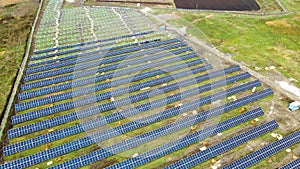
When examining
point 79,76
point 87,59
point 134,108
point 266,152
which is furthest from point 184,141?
point 87,59

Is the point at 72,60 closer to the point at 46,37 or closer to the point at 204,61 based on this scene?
the point at 46,37

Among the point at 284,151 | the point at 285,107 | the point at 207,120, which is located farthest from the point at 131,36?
the point at 284,151

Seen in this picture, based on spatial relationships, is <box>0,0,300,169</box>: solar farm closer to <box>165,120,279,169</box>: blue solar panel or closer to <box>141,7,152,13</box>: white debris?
<box>165,120,279,169</box>: blue solar panel

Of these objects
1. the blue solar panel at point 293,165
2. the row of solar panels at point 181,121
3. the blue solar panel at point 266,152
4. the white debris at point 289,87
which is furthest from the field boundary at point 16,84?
the white debris at point 289,87

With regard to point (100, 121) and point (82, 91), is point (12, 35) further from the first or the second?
point (100, 121)

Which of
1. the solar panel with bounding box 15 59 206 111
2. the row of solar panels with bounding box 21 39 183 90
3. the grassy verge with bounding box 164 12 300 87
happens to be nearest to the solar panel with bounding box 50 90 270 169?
the solar panel with bounding box 15 59 206 111

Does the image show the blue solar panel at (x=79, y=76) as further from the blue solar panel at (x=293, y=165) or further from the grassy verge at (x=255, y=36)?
the blue solar panel at (x=293, y=165)
